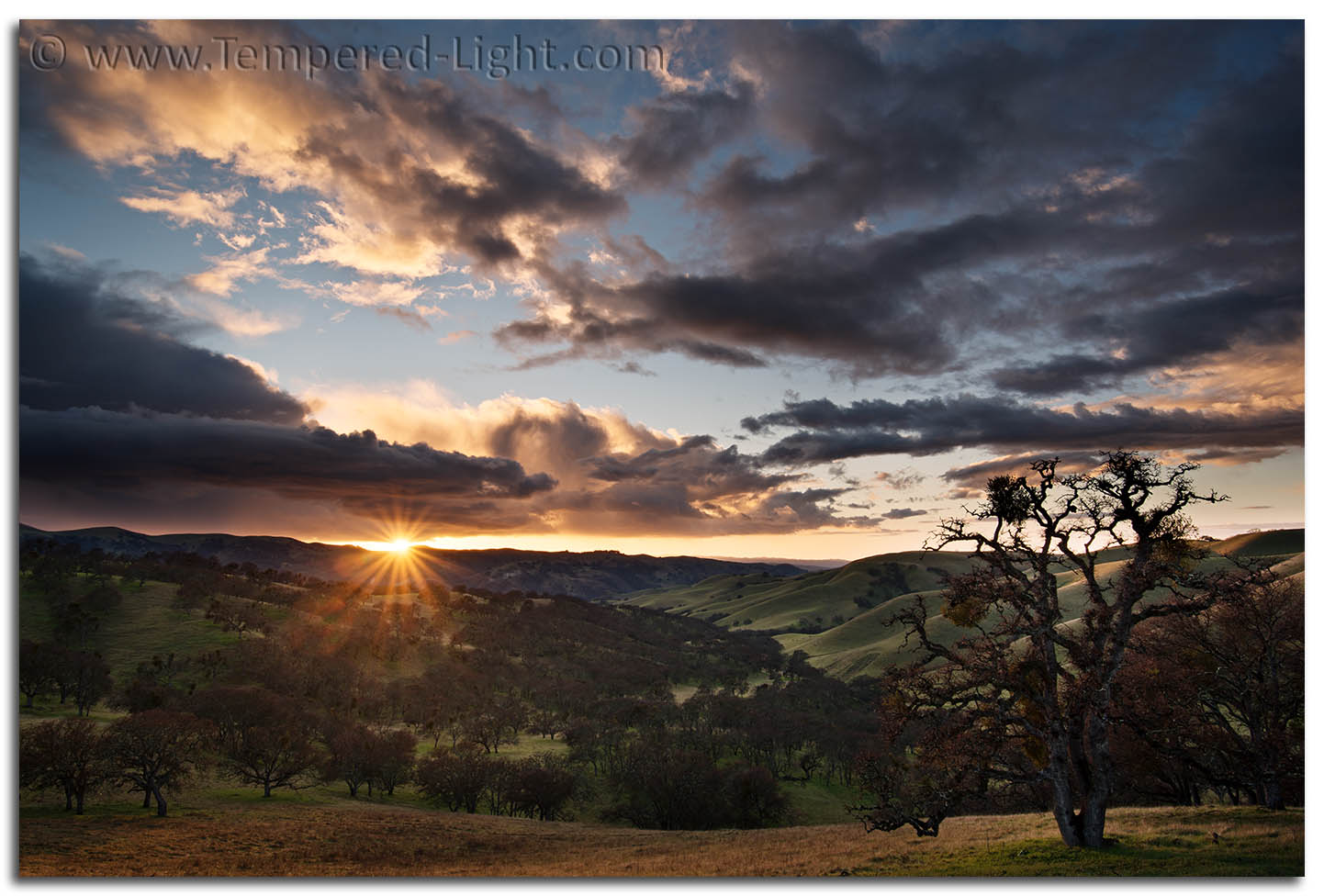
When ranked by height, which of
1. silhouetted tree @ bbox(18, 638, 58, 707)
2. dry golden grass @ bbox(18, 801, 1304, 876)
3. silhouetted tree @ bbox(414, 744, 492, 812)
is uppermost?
silhouetted tree @ bbox(18, 638, 58, 707)

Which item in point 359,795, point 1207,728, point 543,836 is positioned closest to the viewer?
point 1207,728

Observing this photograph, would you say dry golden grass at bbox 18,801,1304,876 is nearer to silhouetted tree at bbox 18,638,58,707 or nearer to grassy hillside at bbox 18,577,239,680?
silhouetted tree at bbox 18,638,58,707

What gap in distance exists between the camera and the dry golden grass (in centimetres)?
1630

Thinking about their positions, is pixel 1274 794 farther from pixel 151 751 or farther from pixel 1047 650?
pixel 151 751

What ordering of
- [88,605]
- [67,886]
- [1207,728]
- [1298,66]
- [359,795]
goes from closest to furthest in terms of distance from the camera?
[67,886]
[1298,66]
[1207,728]
[359,795]
[88,605]

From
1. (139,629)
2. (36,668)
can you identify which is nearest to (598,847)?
(36,668)

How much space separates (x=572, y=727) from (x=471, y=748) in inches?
599

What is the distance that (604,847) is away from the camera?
99.4ft

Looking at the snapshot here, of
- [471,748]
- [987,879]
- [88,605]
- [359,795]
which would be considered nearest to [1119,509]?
[987,879]

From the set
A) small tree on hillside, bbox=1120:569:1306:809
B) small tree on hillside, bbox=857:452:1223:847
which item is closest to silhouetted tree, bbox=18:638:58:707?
small tree on hillside, bbox=857:452:1223:847

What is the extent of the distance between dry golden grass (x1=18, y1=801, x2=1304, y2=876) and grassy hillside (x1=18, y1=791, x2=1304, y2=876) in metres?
0.06

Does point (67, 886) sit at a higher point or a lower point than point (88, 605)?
lower

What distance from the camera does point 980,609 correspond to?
56.4ft

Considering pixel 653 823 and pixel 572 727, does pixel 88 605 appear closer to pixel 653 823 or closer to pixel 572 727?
pixel 572 727
